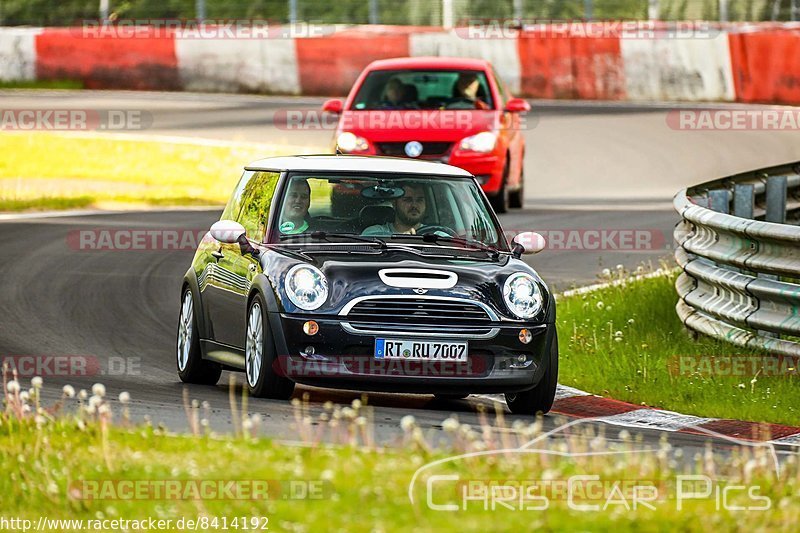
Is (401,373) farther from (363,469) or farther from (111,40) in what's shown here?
(111,40)

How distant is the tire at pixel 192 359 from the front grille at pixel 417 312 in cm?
179

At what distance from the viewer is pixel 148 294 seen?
596 inches

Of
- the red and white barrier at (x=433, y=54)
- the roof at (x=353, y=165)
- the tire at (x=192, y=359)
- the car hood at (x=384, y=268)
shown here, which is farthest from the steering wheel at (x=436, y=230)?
the red and white barrier at (x=433, y=54)

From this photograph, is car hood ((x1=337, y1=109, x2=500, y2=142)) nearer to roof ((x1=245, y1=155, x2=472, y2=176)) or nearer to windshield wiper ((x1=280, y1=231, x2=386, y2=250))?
roof ((x1=245, y1=155, x2=472, y2=176))

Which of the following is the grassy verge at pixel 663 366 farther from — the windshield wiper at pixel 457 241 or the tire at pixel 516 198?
the tire at pixel 516 198

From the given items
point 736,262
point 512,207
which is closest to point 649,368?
point 736,262

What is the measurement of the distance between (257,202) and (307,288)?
1.48 m

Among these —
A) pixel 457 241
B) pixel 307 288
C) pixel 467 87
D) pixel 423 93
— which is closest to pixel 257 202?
pixel 457 241

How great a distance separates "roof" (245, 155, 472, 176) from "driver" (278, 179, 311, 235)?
13 centimetres

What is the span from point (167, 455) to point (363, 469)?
3.10ft

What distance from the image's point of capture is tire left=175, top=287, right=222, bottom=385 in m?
11.3

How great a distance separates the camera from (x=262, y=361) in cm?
995

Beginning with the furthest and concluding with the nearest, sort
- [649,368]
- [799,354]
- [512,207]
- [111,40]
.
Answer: [111,40] → [512,207] → [649,368] → [799,354]

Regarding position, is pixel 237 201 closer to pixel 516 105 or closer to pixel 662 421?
pixel 662 421
